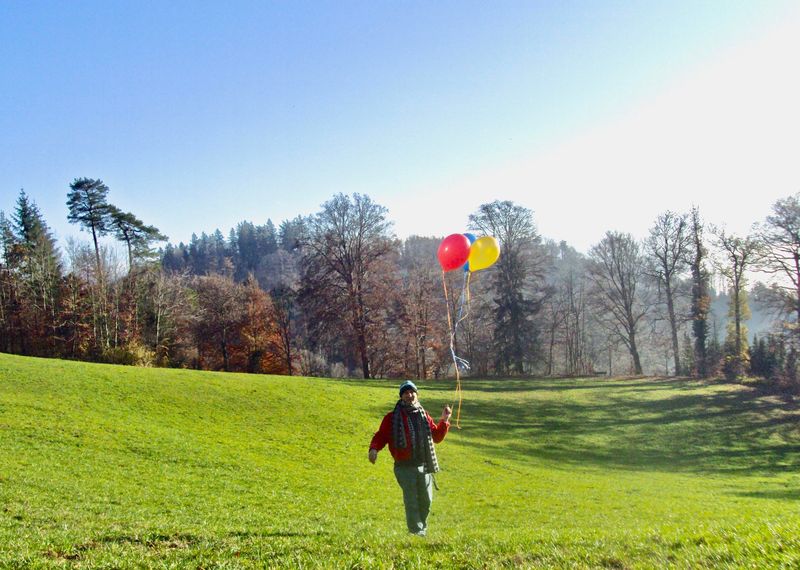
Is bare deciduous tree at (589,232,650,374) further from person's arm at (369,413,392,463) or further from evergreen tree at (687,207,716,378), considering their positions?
A: person's arm at (369,413,392,463)

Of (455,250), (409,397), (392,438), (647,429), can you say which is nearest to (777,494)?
Result: (647,429)

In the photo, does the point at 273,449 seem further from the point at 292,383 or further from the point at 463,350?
the point at 463,350

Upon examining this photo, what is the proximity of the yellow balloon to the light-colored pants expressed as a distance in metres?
6.12

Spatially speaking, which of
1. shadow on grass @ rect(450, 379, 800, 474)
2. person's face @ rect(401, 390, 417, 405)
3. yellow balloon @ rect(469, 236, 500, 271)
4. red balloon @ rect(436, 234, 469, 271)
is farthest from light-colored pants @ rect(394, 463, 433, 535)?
shadow on grass @ rect(450, 379, 800, 474)

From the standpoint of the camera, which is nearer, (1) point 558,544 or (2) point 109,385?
(1) point 558,544

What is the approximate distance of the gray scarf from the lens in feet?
25.2

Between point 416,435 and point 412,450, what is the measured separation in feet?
0.75

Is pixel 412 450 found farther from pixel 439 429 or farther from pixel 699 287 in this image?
pixel 699 287

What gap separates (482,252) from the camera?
1274cm

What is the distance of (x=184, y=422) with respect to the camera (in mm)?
21562

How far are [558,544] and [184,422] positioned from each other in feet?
60.9

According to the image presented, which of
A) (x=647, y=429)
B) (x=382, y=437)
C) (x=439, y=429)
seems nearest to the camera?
(x=382, y=437)

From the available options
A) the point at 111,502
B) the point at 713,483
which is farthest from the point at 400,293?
the point at 111,502

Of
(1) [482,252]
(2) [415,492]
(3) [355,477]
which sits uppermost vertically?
(1) [482,252]
